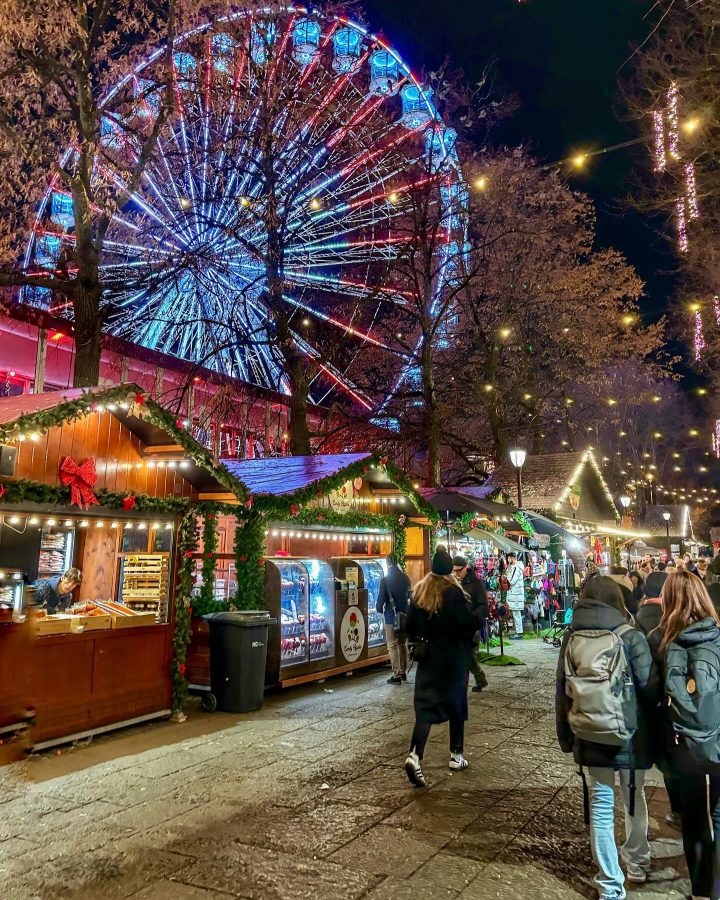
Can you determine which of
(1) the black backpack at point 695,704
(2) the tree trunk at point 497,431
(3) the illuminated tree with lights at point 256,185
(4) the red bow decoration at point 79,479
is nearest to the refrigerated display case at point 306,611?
(4) the red bow decoration at point 79,479

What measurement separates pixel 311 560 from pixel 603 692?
698cm

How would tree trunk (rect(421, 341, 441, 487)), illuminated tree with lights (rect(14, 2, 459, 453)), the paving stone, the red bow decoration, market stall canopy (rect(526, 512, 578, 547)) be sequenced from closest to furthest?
the paving stone, the red bow decoration, illuminated tree with lights (rect(14, 2, 459, 453)), market stall canopy (rect(526, 512, 578, 547)), tree trunk (rect(421, 341, 441, 487))

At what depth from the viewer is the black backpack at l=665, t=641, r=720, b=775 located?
3.27 m

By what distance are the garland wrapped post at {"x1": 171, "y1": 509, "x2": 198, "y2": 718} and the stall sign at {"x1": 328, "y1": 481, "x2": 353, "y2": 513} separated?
11.3 feet

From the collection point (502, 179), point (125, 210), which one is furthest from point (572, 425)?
point (125, 210)

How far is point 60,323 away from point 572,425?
22.7 meters

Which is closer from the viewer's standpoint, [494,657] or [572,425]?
[494,657]

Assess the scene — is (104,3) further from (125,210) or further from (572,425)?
(572,425)

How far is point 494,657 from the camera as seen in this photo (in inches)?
481

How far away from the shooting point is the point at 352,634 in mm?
10531

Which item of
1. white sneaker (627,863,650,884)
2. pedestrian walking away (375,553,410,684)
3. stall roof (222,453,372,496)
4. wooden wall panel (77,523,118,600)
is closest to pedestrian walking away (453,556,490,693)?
pedestrian walking away (375,553,410,684)

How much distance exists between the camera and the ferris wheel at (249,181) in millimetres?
13164

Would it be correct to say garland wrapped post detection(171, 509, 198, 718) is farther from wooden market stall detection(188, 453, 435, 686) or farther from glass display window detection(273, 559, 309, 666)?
glass display window detection(273, 559, 309, 666)

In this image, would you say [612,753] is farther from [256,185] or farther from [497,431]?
[497,431]
